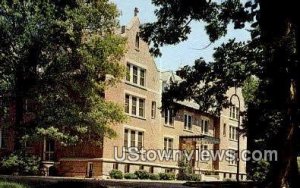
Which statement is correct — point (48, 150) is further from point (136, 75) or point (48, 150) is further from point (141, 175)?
point (136, 75)

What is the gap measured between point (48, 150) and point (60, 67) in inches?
451

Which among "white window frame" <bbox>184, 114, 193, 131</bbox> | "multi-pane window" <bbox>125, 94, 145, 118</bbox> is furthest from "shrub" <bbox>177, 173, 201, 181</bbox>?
"white window frame" <bbox>184, 114, 193, 131</bbox>

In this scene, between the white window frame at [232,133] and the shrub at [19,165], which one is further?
the white window frame at [232,133]

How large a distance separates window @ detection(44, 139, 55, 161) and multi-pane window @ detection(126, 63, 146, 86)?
865 centimetres

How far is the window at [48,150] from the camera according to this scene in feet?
131

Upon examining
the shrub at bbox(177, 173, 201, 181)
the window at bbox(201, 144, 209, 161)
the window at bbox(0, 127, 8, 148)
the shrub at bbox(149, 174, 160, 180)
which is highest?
the window at bbox(0, 127, 8, 148)

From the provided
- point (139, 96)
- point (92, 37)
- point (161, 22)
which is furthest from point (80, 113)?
point (161, 22)

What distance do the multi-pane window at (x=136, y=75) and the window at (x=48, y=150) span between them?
8.65 m

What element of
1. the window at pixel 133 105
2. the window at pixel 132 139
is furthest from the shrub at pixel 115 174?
the window at pixel 133 105

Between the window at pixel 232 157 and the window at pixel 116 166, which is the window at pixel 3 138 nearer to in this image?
the window at pixel 116 166

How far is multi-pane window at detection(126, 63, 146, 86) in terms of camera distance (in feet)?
134

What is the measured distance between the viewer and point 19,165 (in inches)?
1252

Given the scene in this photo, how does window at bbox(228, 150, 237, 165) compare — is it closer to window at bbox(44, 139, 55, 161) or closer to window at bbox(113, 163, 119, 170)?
window at bbox(113, 163, 119, 170)

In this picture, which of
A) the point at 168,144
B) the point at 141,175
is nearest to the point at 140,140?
the point at 141,175
